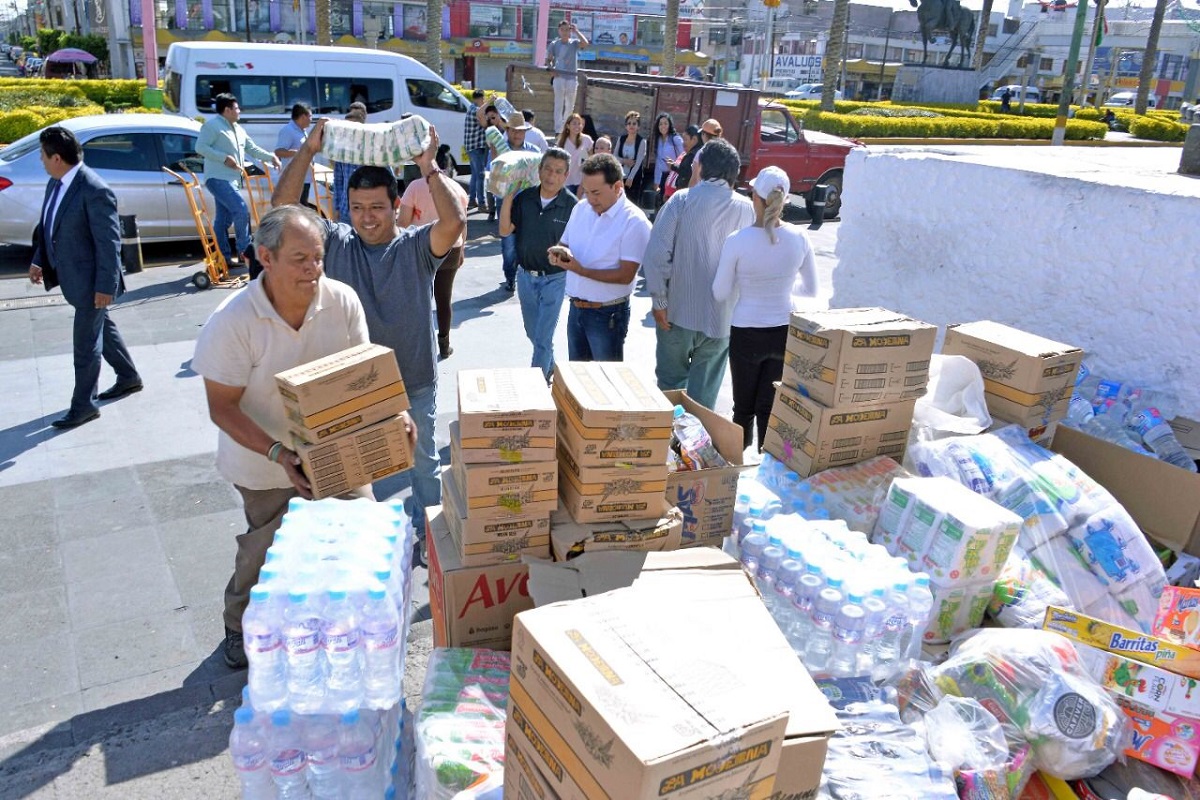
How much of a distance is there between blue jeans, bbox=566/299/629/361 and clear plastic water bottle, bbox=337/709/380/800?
3.38 m

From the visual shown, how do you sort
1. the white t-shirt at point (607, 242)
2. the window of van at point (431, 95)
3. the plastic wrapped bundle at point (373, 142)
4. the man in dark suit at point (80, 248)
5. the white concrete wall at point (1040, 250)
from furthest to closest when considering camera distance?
1. the window of van at point (431, 95)
2. the man in dark suit at point (80, 248)
3. the white t-shirt at point (607, 242)
4. the white concrete wall at point (1040, 250)
5. the plastic wrapped bundle at point (373, 142)

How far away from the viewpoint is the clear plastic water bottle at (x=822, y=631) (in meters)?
2.76

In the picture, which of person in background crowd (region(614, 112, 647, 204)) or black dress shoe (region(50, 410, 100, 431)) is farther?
person in background crowd (region(614, 112, 647, 204))

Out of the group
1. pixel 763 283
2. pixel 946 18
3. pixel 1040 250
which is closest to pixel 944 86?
pixel 946 18

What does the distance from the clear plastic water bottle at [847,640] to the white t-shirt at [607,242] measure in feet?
9.52

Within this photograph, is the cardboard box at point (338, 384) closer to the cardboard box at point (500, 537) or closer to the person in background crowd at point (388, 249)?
the cardboard box at point (500, 537)

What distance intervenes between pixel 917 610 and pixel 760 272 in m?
2.34

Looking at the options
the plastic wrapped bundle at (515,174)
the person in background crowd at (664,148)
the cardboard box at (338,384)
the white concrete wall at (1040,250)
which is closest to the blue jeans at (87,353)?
the plastic wrapped bundle at (515,174)

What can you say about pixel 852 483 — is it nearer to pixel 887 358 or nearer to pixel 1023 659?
pixel 887 358

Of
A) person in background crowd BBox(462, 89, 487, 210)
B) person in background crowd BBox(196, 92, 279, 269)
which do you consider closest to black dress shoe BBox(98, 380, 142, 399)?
person in background crowd BBox(196, 92, 279, 269)

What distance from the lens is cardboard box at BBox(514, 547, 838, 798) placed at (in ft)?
6.70

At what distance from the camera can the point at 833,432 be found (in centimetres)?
375

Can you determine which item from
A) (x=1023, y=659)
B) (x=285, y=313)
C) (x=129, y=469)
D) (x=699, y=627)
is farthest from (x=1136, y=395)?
(x=129, y=469)

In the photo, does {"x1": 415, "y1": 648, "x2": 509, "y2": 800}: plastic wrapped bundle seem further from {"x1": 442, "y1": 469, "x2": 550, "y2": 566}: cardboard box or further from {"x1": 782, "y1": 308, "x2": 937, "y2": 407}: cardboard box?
{"x1": 782, "y1": 308, "x2": 937, "y2": 407}: cardboard box
